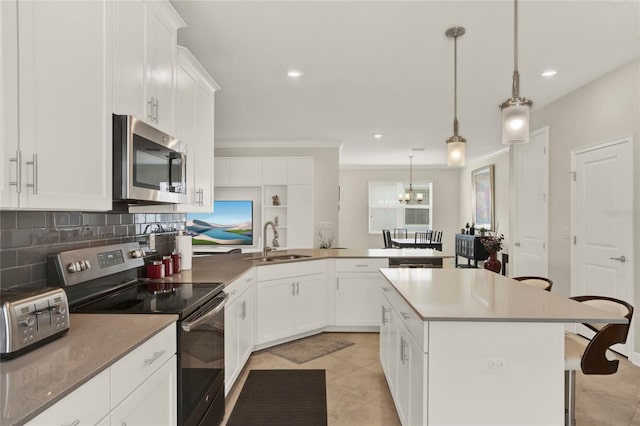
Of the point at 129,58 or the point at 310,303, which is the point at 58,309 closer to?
the point at 129,58

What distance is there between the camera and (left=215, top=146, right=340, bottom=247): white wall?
6.73 meters

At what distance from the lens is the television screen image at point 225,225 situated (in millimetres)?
6411

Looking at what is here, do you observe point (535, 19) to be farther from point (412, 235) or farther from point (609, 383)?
point (412, 235)

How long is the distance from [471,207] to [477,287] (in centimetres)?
774

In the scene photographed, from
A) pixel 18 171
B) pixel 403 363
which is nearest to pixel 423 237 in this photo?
pixel 403 363

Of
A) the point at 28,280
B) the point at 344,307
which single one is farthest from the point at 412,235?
the point at 28,280

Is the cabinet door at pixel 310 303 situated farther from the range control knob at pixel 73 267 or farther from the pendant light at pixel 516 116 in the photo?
the pendant light at pixel 516 116

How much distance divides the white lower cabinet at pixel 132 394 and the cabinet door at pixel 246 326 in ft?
4.23

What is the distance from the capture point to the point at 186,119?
2.54 meters

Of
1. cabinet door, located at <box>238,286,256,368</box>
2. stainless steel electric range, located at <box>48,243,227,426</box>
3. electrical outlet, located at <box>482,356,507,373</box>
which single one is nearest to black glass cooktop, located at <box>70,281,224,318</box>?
stainless steel electric range, located at <box>48,243,227,426</box>

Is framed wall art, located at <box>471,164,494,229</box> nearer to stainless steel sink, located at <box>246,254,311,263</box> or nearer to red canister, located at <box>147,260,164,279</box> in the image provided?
stainless steel sink, located at <box>246,254,311,263</box>

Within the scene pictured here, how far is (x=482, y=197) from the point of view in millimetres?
8750

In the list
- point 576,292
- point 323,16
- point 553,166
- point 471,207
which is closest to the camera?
point 323,16

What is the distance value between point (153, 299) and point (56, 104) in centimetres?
101
